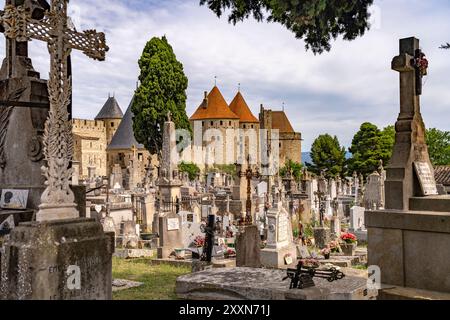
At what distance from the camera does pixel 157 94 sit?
35188mm

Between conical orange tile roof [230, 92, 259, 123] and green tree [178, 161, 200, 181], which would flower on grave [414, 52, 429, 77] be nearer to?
green tree [178, 161, 200, 181]

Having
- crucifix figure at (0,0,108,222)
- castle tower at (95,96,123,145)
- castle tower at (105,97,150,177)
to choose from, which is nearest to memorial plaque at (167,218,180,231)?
crucifix figure at (0,0,108,222)

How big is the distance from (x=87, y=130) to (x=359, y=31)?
214 ft

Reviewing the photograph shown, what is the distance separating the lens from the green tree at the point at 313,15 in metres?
7.71

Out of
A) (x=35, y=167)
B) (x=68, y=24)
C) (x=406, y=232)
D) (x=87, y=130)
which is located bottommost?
(x=406, y=232)

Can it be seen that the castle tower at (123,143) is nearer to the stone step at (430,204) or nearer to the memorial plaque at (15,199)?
the memorial plaque at (15,199)

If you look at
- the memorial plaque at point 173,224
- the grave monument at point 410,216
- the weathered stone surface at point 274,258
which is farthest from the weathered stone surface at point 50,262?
the memorial plaque at point 173,224

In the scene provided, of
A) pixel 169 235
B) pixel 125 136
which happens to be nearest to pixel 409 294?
pixel 169 235

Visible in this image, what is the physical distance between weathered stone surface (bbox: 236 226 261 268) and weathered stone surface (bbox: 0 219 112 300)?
13.8 feet

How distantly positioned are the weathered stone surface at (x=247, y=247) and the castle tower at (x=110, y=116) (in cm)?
6722

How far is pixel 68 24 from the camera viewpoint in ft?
17.1

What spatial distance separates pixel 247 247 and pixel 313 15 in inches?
165
